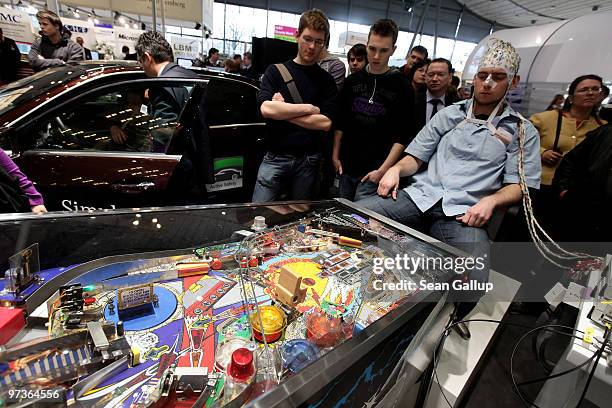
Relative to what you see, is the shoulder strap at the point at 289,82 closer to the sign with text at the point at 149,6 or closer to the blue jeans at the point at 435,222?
the blue jeans at the point at 435,222

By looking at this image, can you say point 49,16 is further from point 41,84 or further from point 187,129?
point 187,129

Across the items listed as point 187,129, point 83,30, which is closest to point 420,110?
point 187,129

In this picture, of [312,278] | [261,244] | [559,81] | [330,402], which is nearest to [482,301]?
[312,278]

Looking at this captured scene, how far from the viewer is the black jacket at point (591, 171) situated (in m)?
2.04

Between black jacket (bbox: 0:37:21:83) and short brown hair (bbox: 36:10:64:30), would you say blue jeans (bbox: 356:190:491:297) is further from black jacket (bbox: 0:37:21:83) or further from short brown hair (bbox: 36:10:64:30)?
black jacket (bbox: 0:37:21:83)

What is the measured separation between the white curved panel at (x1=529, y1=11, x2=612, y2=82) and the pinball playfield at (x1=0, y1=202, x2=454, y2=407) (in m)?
5.84

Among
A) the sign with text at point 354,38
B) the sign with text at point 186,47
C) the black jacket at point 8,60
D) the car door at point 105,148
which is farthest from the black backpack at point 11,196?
the sign with text at point 354,38

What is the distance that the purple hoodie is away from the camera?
154cm

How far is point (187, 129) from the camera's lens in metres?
2.34

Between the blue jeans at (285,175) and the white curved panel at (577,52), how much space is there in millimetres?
5348

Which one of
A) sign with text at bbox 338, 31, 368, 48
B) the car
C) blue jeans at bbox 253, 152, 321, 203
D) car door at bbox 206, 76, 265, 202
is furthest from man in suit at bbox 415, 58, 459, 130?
sign with text at bbox 338, 31, 368, 48

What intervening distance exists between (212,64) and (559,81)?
8.31 metres

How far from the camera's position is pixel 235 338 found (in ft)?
2.97

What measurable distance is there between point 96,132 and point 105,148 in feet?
0.52
